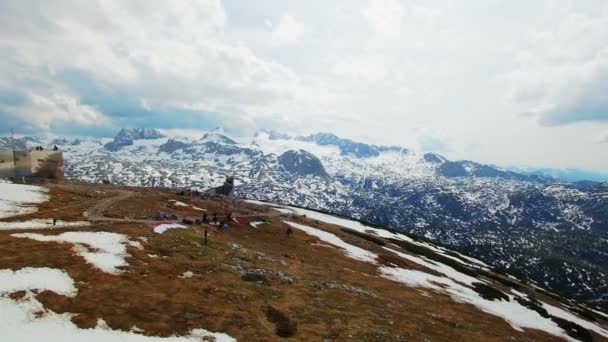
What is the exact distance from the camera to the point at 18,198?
64.3m

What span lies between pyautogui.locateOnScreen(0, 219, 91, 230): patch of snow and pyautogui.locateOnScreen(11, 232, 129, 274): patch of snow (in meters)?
4.86

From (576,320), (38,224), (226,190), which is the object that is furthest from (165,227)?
(226,190)

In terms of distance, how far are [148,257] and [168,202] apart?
174ft

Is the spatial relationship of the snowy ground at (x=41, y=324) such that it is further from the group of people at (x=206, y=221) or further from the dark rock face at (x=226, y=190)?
the dark rock face at (x=226, y=190)

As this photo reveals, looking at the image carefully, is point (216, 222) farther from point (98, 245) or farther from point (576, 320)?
point (576, 320)

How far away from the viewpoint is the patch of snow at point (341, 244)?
77062mm

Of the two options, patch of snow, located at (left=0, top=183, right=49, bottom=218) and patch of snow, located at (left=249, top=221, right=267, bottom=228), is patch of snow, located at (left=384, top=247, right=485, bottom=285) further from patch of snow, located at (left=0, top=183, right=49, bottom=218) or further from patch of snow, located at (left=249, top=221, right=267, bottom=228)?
patch of snow, located at (left=0, top=183, right=49, bottom=218)

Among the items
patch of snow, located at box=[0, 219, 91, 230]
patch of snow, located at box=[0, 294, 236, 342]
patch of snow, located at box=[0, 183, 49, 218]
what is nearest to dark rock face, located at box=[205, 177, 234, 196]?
patch of snow, located at box=[0, 183, 49, 218]

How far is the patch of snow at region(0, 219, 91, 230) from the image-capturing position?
48556 mm

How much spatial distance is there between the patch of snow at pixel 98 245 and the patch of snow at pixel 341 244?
42540mm

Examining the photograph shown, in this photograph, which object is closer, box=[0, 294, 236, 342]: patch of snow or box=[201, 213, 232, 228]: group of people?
box=[0, 294, 236, 342]: patch of snow

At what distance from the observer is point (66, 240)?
4516 cm

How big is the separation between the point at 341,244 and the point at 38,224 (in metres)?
55.3

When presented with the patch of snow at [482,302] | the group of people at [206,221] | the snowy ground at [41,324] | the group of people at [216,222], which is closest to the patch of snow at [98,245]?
the snowy ground at [41,324]
